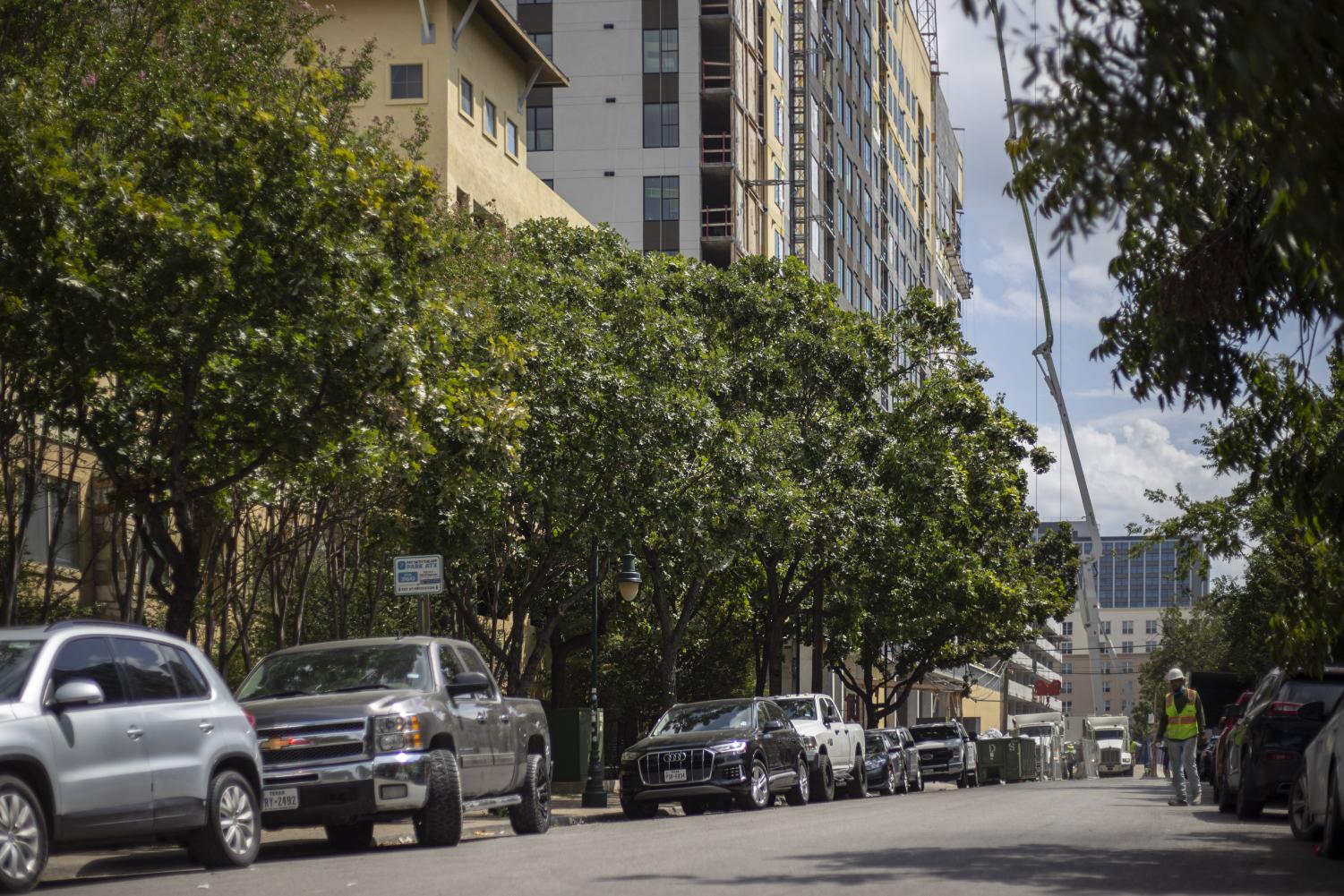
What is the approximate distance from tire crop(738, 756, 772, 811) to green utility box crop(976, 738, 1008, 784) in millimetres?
32663

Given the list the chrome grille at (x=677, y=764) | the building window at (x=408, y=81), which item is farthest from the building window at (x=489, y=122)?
the chrome grille at (x=677, y=764)

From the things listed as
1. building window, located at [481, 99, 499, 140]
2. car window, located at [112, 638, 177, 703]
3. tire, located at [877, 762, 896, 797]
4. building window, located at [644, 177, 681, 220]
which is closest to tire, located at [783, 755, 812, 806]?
tire, located at [877, 762, 896, 797]

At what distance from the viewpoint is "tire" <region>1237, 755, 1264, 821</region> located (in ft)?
62.7

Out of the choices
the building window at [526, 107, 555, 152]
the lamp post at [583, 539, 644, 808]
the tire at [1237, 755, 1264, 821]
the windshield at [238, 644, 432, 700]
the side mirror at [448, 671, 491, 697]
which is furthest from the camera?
the building window at [526, 107, 555, 152]

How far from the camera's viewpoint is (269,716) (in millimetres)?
14914

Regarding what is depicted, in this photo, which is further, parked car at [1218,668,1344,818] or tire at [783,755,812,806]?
tire at [783,755,812,806]

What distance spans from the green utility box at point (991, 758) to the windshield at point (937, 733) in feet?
9.67

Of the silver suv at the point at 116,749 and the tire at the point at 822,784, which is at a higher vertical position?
the silver suv at the point at 116,749

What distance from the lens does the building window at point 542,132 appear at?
65.1 meters

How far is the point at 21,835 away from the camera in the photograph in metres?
10.7

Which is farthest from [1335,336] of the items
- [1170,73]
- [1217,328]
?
[1217,328]

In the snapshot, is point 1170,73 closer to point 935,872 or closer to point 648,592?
point 935,872

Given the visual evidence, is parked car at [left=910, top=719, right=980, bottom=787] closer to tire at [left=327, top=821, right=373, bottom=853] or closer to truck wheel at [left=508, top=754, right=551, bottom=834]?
truck wheel at [left=508, top=754, right=551, bottom=834]

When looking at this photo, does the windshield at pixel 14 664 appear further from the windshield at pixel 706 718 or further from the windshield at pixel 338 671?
the windshield at pixel 706 718
